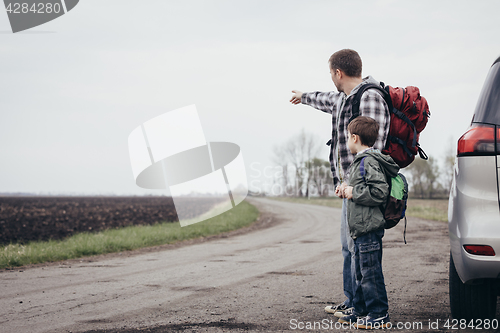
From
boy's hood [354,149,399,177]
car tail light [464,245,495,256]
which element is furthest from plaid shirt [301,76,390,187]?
car tail light [464,245,495,256]

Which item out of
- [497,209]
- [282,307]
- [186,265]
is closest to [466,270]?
[497,209]

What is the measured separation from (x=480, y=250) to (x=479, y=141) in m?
0.68

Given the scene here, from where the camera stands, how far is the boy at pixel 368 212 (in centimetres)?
304

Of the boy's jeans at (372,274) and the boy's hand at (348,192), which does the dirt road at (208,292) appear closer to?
the boy's jeans at (372,274)

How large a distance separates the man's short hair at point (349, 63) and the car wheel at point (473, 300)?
5.61 ft

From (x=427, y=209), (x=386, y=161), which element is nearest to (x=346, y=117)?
(x=386, y=161)

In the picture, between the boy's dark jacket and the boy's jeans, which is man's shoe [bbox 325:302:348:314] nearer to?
the boy's jeans

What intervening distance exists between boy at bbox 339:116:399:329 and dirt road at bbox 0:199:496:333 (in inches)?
12.0

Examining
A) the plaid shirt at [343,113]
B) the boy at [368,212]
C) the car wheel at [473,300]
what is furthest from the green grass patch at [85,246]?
the car wheel at [473,300]

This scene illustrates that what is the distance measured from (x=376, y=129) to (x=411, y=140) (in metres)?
0.31

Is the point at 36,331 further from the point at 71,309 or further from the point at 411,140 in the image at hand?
the point at 411,140

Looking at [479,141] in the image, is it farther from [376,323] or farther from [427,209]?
[427,209]

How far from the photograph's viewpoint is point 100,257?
8398 mm

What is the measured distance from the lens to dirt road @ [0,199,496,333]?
343 cm
